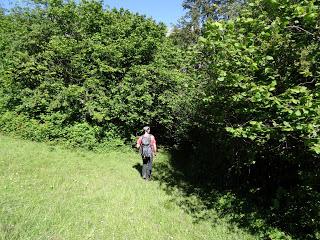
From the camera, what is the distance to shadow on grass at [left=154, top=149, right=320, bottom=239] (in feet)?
29.6

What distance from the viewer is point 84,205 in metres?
9.57

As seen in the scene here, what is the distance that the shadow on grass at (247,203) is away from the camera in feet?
29.6

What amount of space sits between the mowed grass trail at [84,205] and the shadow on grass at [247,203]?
1.42 feet

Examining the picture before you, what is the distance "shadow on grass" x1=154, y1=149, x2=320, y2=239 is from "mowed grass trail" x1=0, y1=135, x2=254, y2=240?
432 mm

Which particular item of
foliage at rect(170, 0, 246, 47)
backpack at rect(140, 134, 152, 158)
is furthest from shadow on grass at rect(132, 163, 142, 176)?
foliage at rect(170, 0, 246, 47)

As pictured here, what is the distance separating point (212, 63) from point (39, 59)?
12695mm

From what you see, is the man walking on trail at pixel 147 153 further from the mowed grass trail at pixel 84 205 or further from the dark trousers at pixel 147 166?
the mowed grass trail at pixel 84 205

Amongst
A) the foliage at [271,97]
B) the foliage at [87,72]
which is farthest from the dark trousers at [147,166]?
the foliage at [87,72]

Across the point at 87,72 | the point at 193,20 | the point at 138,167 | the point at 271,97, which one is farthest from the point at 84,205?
the point at 193,20

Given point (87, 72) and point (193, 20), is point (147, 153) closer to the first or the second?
point (87, 72)

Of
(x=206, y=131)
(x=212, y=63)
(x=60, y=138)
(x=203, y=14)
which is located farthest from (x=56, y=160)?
(x=203, y=14)

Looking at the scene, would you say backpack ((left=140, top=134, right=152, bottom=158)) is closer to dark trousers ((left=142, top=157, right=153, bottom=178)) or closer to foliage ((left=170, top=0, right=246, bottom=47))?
dark trousers ((left=142, top=157, right=153, bottom=178))

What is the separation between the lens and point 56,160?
48.4ft

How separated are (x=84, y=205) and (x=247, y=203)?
4450 mm
